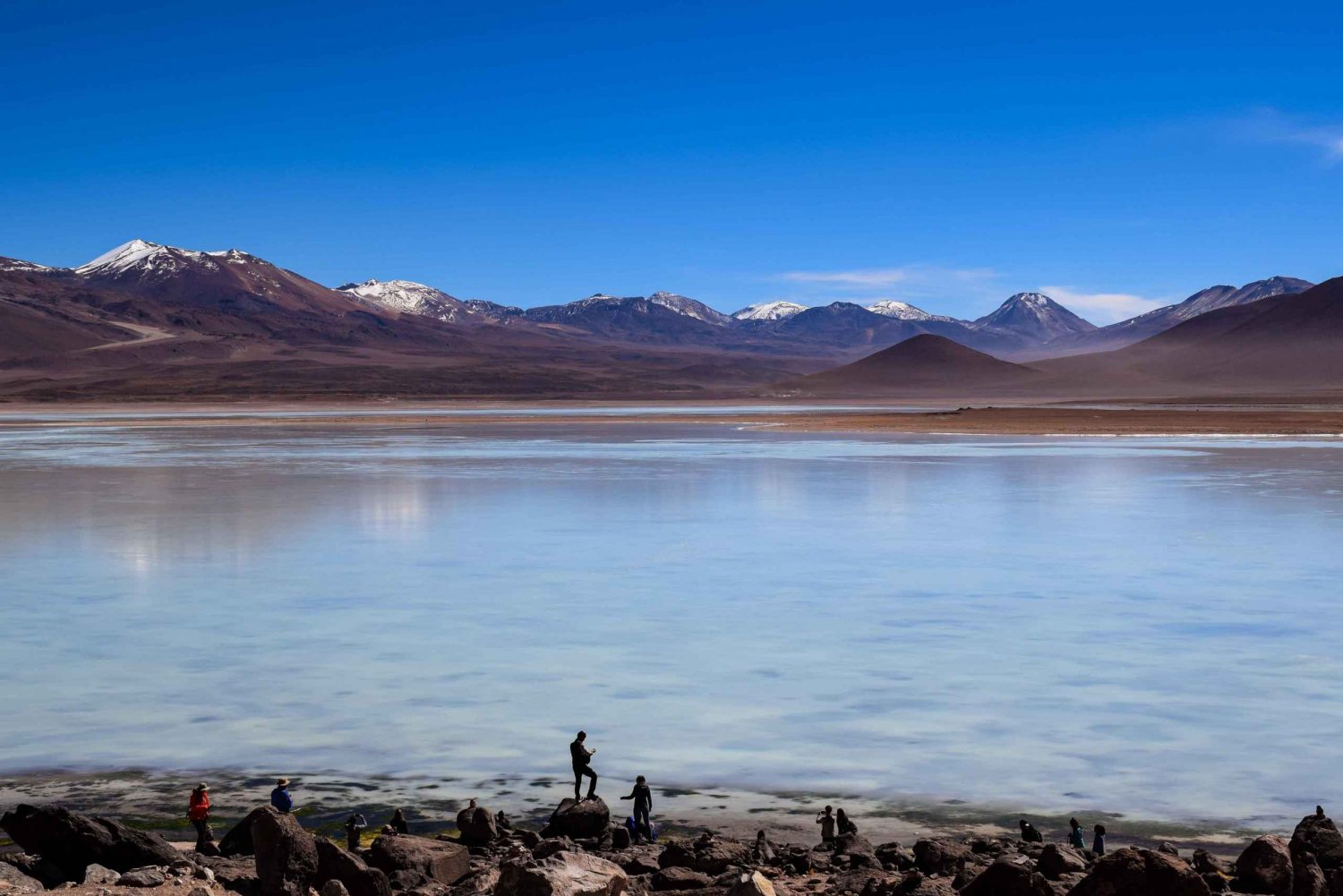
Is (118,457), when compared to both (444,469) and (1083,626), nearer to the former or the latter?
(444,469)

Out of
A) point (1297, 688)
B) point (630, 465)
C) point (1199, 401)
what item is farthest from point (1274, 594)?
point (1199, 401)

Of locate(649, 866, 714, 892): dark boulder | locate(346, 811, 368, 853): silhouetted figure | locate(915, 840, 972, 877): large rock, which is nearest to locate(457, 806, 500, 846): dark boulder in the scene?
locate(346, 811, 368, 853): silhouetted figure

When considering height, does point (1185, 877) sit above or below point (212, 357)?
below

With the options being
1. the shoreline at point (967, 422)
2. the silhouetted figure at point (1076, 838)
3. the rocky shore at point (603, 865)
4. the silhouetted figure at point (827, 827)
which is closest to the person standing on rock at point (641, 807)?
the rocky shore at point (603, 865)

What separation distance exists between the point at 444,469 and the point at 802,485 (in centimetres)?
968

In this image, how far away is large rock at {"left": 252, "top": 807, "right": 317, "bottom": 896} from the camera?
6.89 meters

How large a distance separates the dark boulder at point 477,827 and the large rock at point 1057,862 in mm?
2893

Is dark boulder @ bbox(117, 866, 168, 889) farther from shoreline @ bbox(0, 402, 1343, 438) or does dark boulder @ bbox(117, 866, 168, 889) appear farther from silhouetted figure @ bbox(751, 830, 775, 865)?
shoreline @ bbox(0, 402, 1343, 438)

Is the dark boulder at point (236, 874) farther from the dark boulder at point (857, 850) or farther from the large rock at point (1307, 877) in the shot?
the large rock at point (1307, 877)

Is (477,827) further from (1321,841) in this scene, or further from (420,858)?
(1321,841)

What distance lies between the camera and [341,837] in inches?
309

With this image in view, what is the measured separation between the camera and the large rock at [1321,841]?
23.5 feet

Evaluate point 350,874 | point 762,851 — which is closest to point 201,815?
point 350,874

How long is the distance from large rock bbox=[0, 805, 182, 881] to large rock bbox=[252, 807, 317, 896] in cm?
62
